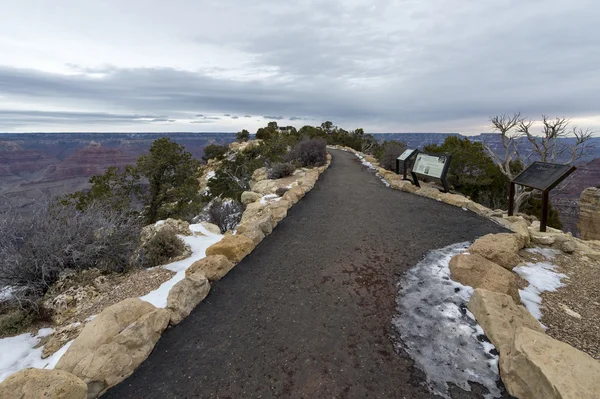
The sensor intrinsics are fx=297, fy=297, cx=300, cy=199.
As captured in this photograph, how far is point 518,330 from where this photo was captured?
9.70ft

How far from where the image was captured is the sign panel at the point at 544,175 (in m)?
6.39

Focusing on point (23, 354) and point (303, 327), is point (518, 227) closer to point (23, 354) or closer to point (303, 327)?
point (303, 327)

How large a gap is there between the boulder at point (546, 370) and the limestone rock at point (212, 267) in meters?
3.97

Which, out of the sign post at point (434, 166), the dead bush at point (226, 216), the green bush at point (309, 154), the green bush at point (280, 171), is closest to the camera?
the sign post at point (434, 166)

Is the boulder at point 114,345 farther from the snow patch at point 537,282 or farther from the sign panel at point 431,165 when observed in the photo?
the sign panel at point 431,165

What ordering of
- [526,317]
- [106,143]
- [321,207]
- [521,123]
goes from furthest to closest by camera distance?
[106,143] → [521,123] → [321,207] → [526,317]

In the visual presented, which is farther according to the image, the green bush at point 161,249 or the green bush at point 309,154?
the green bush at point 309,154

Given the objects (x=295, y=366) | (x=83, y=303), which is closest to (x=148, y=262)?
(x=83, y=303)

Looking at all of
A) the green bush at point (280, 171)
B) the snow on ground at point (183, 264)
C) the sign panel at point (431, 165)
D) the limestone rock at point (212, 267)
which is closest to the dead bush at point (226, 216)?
the snow on ground at point (183, 264)

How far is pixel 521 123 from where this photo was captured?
52.3 feet

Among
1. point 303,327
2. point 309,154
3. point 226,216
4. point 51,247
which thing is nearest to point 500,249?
point 303,327

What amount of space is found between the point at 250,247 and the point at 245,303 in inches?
71.7

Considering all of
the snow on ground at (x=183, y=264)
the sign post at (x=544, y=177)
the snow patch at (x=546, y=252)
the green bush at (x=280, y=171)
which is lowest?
the snow on ground at (x=183, y=264)

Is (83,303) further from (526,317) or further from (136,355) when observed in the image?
(526,317)
